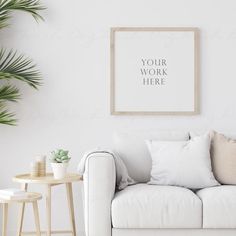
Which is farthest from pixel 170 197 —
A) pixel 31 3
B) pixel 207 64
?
pixel 31 3

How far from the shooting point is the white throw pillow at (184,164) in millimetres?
3799

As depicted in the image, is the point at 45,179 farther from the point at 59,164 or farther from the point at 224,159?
the point at 224,159

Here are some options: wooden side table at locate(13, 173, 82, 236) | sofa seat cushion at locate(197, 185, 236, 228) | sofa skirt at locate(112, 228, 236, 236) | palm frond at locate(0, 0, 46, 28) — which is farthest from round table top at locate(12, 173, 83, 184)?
palm frond at locate(0, 0, 46, 28)

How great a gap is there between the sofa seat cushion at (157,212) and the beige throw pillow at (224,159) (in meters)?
0.51

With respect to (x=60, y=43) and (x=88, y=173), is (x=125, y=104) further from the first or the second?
(x=88, y=173)

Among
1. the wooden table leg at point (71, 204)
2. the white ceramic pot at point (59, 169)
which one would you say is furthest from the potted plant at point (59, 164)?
the wooden table leg at point (71, 204)

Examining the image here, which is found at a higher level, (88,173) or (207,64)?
(207,64)

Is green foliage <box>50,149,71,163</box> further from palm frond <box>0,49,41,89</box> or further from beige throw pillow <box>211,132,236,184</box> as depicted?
beige throw pillow <box>211,132,236,184</box>

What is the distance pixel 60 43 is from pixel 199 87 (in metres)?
1.21

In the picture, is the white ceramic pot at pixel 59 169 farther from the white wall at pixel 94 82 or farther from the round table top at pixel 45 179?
the white wall at pixel 94 82

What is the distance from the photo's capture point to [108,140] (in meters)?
4.43

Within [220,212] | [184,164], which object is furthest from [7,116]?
[220,212]

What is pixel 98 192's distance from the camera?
347 centimetres

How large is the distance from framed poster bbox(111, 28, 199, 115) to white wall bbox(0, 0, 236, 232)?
0.21 feet
